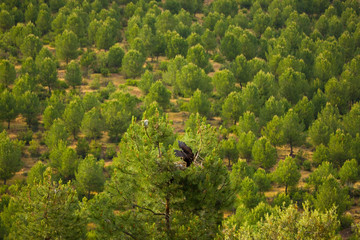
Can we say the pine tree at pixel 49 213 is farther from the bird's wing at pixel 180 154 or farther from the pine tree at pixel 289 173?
the pine tree at pixel 289 173

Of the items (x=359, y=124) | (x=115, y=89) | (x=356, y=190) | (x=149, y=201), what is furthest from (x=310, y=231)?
(x=115, y=89)

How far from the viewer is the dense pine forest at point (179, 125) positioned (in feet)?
83.8

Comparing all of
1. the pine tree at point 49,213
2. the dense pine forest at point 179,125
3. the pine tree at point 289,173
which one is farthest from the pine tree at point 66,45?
the pine tree at point 49,213

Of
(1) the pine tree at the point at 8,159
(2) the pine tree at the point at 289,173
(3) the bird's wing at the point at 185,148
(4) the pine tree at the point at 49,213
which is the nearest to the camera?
(3) the bird's wing at the point at 185,148

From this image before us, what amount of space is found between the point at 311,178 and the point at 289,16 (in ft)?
247

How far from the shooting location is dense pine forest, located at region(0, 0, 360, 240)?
25.5 m

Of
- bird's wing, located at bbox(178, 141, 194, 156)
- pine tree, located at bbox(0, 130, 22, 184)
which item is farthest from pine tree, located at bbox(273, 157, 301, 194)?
bird's wing, located at bbox(178, 141, 194, 156)

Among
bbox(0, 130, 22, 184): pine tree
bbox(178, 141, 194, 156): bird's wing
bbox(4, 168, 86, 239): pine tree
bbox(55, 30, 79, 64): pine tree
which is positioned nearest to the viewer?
bbox(178, 141, 194, 156): bird's wing

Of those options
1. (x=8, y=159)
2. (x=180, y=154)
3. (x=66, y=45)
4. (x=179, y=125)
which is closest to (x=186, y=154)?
(x=180, y=154)

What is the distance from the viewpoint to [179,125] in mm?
74062

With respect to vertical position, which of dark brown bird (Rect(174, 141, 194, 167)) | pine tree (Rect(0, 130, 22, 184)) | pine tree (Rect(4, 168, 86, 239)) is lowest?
pine tree (Rect(0, 130, 22, 184))

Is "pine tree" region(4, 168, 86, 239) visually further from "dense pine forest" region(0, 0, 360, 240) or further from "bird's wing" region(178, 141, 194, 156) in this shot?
"bird's wing" region(178, 141, 194, 156)

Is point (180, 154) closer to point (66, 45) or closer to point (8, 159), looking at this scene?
point (8, 159)

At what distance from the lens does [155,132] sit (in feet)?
82.3
